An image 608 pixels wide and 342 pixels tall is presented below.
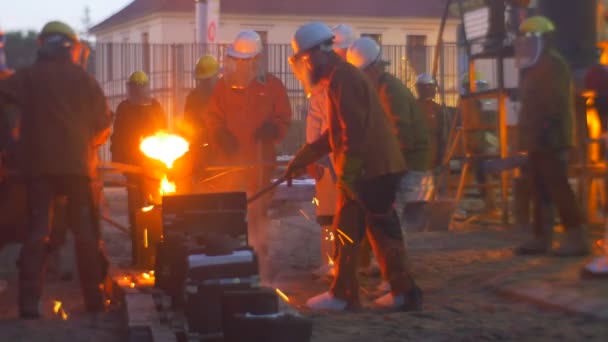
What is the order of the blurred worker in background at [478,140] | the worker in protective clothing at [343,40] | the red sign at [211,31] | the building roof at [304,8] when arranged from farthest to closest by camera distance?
1. the building roof at [304,8]
2. the red sign at [211,31]
3. the blurred worker in background at [478,140]
4. the worker in protective clothing at [343,40]

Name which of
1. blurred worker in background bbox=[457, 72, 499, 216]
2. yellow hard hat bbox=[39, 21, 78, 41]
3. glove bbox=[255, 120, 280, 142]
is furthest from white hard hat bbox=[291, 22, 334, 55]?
blurred worker in background bbox=[457, 72, 499, 216]

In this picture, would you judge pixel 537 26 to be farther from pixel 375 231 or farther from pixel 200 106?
pixel 375 231

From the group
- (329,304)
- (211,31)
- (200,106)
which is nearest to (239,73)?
(200,106)

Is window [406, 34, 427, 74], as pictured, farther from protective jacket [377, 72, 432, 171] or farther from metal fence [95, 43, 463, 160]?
protective jacket [377, 72, 432, 171]

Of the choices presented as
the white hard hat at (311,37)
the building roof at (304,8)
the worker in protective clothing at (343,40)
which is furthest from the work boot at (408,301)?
the building roof at (304,8)

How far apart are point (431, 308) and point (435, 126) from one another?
743 centimetres

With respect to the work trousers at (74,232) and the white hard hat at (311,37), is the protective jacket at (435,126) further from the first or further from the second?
the work trousers at (74,232)

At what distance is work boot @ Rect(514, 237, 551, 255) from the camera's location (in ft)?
29.1

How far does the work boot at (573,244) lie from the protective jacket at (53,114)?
13.0ft

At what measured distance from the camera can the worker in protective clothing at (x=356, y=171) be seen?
6.53 meters

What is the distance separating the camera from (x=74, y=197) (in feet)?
22.0

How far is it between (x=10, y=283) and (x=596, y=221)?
5.60 metres

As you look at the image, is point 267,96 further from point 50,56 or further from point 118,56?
point 118,56

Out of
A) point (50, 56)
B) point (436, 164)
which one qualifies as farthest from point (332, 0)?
point (50, 56)
